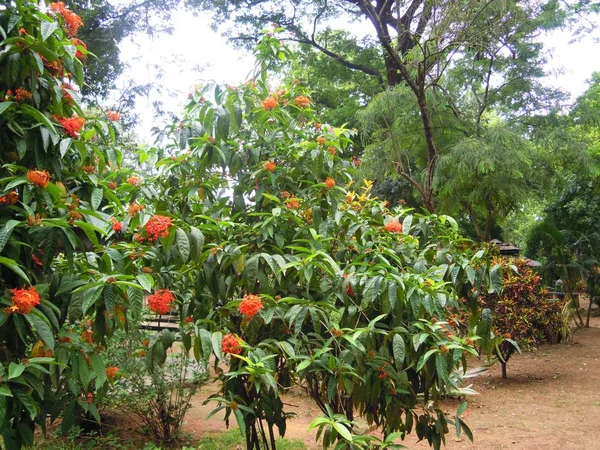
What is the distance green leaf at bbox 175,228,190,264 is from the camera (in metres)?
2.04

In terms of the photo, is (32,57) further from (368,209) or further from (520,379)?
(520,379)

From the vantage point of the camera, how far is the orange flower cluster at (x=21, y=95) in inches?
72.7

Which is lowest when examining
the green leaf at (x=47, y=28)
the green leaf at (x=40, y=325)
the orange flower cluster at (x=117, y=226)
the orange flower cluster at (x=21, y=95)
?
the green leaf at (x=40, y=325)

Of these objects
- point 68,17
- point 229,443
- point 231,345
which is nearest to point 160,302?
point 231,345

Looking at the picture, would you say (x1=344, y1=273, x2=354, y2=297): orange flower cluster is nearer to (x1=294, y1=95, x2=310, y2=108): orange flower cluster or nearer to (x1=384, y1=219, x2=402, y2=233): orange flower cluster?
(x1=384, y1=219, x2=402, y2=233): orange flower cluster

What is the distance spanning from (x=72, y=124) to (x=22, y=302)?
0.71 m

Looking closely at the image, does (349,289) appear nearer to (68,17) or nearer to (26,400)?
(26,400)

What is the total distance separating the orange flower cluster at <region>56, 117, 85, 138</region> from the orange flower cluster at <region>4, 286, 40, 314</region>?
65cm

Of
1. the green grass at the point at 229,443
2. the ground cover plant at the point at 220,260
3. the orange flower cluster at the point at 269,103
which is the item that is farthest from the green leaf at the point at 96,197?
the green grass at the point at 229,443

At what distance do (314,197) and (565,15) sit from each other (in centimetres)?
683

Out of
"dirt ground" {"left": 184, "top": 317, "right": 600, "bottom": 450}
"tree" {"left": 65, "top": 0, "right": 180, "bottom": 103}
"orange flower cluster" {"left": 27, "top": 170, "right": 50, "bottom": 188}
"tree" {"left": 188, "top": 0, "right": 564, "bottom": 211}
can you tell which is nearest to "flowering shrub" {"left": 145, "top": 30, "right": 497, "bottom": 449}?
"orange flower cluster" {"left": 27, "top": 170, "right": 50, "bottom": 188}

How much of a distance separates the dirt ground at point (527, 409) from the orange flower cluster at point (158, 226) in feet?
5.51

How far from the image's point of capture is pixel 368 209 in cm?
283

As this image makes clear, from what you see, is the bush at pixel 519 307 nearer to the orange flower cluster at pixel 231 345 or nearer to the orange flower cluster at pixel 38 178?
the orange flower cluster at pixel 231 345
